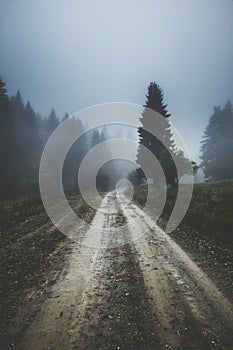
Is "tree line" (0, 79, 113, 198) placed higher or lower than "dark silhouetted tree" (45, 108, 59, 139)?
lower

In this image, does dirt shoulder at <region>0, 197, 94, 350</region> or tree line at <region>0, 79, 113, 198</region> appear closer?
dirt shoulder at <region>0, 197, 94, 350</region>

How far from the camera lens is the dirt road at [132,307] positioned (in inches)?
138

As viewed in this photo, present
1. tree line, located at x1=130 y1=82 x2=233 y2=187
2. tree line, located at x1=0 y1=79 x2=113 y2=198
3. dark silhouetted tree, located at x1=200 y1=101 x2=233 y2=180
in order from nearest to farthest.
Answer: tree line, located at x1=130 y1=82 x2=233 y2=187
tree line, located at x1=0 y1=79 x2=113 y2=198
dark silhouetted tree, located at x1=200 y1=101 x2=233 y2=180

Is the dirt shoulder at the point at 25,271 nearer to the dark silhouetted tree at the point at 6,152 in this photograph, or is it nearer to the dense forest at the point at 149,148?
the dense forest at the point at 149,148

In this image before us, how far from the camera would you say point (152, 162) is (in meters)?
29.0

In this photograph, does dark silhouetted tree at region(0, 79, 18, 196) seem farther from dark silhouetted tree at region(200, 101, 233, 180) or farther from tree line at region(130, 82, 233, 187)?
dark silhouetted tree at region(200, 101, 233, 180)

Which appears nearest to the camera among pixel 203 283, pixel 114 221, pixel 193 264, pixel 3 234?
pixel 203 283

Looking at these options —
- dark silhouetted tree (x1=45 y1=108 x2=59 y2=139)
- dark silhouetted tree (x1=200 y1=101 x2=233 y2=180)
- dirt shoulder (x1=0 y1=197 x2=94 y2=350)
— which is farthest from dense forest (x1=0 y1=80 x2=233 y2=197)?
dirt shoulder (x1=0 y1=197 x2=94 y2=350)

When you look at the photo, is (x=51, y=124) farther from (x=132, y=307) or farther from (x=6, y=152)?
(x=132, y=307)

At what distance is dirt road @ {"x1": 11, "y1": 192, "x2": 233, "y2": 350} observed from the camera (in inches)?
138

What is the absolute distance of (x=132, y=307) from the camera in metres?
4.41

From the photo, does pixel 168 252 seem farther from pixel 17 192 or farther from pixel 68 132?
pixel 68 132

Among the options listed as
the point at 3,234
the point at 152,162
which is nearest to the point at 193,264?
the point at 3,234

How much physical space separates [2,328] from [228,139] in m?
41.5
